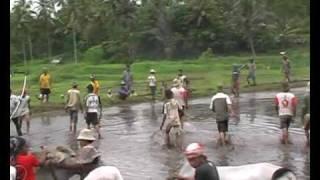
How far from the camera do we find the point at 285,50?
173 feet

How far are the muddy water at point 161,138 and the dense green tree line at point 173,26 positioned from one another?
88.8ft

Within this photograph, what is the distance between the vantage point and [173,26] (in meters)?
54.7

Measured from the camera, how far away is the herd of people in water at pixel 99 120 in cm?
699

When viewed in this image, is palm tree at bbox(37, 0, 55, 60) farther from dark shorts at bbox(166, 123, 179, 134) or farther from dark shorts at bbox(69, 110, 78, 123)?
dark shorts at bbox(166, 123, 179, 134)

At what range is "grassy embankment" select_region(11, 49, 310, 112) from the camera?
33.7 metres

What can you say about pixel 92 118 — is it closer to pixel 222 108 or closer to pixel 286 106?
pixel 222 108

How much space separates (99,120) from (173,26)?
37194 millimetres

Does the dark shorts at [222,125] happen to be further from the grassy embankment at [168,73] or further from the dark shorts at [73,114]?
the grassy embankment at [168,73]

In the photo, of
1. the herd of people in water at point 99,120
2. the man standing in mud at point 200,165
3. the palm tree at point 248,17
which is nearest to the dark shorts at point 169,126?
the herd of people in water at point 99,120
